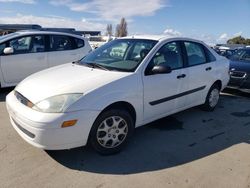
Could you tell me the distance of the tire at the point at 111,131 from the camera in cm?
337

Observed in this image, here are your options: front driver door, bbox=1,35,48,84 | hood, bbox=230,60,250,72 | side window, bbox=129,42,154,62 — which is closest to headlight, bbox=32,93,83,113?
side window, bbox=129,42,154,62

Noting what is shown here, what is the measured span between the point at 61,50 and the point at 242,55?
5.55m

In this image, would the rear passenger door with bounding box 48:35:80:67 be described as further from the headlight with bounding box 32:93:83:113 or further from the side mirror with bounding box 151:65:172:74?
the headlight with bounding box 32:93:83:113

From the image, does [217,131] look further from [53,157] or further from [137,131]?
[53,157]

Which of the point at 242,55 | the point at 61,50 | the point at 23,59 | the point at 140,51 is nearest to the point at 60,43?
the point at 61,50

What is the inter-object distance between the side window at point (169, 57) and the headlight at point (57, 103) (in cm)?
127

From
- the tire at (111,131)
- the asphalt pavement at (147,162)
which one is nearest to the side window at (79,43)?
the asphalt pavement at (147,162)

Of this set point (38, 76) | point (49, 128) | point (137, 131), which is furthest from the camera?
point (137, 131)

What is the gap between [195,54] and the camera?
197 inches

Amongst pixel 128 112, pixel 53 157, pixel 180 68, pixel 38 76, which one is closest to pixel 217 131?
pixel 180 68

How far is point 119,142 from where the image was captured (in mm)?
3684

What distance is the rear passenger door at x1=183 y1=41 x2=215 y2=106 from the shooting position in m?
4.75

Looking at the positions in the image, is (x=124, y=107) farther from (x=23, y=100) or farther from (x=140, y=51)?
(x=23, y=100)

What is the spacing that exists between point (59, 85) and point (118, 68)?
92 centimetres
